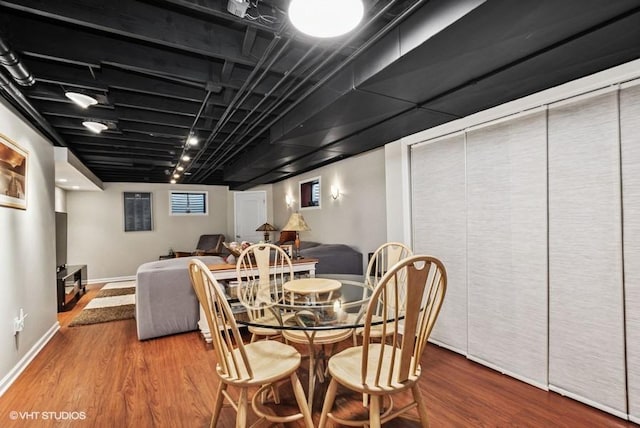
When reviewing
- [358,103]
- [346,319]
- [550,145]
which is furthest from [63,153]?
[550,145]

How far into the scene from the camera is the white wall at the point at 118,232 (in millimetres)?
6992

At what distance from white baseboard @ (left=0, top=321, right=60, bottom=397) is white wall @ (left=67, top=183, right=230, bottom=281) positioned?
13.5 ft

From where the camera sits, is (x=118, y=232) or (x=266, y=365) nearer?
(x=266, y=365)

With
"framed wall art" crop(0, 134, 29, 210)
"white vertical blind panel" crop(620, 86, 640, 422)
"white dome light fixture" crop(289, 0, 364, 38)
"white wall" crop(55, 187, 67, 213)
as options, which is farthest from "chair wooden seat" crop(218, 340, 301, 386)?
"white wall" crop(55, 187, 67, 213)

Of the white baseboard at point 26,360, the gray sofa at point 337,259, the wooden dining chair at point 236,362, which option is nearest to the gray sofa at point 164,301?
the white baseboard at point 26,360

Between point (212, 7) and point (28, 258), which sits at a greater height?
point (212, 7)

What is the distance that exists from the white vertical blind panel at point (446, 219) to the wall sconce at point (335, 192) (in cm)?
206

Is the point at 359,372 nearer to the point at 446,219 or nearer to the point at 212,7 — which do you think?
the point at 446,219

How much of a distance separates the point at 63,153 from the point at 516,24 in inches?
188

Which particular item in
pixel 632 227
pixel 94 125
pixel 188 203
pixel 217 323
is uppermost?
pixel 94 125

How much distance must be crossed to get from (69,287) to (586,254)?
6.81 m

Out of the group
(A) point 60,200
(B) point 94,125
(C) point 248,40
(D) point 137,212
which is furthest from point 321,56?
(D) point 137,212

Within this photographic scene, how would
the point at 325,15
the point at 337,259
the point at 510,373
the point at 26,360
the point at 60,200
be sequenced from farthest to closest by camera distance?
the point at 60,200 < the point at 337,259 < the point at 26,360 < the point at 510,373 < the point at 325,15

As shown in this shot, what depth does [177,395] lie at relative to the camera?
2184mm
